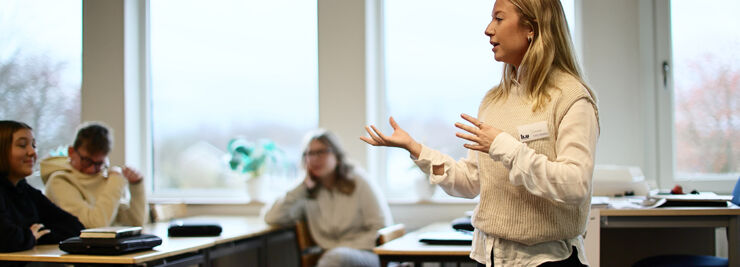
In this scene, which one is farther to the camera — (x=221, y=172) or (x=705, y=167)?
(x=221, y=172)

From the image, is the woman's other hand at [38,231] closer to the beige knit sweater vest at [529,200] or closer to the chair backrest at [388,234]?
the chair backrest at [388,234]


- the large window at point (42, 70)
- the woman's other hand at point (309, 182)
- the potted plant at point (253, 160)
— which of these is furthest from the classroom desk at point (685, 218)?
the large window at point (42, 70)

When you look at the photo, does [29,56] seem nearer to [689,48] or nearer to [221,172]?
[221,172]

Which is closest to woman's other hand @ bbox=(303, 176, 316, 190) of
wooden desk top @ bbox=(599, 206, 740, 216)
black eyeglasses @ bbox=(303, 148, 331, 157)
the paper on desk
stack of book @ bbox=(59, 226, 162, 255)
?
black eyeglasses @ bbox=(303, 148, 331, 157)

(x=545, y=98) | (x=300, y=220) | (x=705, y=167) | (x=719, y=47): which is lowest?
(x=300, y=220)

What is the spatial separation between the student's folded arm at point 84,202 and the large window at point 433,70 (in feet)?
6.78

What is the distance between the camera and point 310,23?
5.28 metres

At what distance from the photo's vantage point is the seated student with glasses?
3.71m

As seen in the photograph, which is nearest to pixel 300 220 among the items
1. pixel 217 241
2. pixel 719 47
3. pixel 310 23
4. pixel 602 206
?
pixel 217 241

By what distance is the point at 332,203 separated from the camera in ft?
14.5

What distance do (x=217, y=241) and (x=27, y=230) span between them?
0.90 meters

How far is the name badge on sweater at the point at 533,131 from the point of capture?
155 centimetres

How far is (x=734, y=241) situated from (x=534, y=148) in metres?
1.70

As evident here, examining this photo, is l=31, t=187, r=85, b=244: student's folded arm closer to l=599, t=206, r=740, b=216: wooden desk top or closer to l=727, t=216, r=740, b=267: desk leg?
l=599, t=206, r=740, b=216: wooden desk top
